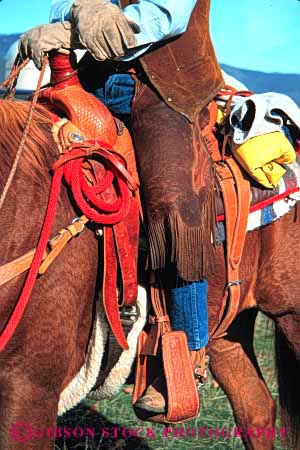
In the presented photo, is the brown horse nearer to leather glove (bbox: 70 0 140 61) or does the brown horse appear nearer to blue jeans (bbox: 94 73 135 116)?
leather glove (bbox: 70 0 140 61)

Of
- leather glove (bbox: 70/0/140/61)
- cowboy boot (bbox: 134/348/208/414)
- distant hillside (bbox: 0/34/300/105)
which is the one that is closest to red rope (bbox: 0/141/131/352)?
leather glove (bbox: 70/0/140/61)

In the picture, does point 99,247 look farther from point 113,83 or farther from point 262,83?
point 262,83

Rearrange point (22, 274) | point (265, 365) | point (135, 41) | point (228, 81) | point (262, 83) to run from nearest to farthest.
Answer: point (22, 274)
point (135, 41)
point (228, 81)
point (265, 365)
point (262, 83)

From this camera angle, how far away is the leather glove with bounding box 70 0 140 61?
8.54 feet

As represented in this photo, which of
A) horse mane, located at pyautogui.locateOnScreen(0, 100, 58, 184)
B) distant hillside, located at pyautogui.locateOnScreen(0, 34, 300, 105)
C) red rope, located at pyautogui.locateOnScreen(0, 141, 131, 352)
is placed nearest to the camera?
red rope, located at pyautogui.locateOnScreen(0, 141, 131, 352)

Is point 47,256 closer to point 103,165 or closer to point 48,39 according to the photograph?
point 103,165

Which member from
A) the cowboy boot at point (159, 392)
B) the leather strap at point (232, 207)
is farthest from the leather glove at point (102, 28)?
the cowboy boot at point (159, 392)

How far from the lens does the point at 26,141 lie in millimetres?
2580

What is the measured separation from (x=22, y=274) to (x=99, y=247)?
A: 37 centimetres

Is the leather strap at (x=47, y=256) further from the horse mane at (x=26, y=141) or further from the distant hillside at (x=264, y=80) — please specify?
the distant hillside at (x=264, y=80)

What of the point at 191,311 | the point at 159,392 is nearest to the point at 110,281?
the point at 191,311

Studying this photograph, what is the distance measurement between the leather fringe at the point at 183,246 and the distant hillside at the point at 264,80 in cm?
1020

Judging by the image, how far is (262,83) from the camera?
1323 centimetres

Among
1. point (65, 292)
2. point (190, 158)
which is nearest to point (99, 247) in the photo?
point (65, 292)
